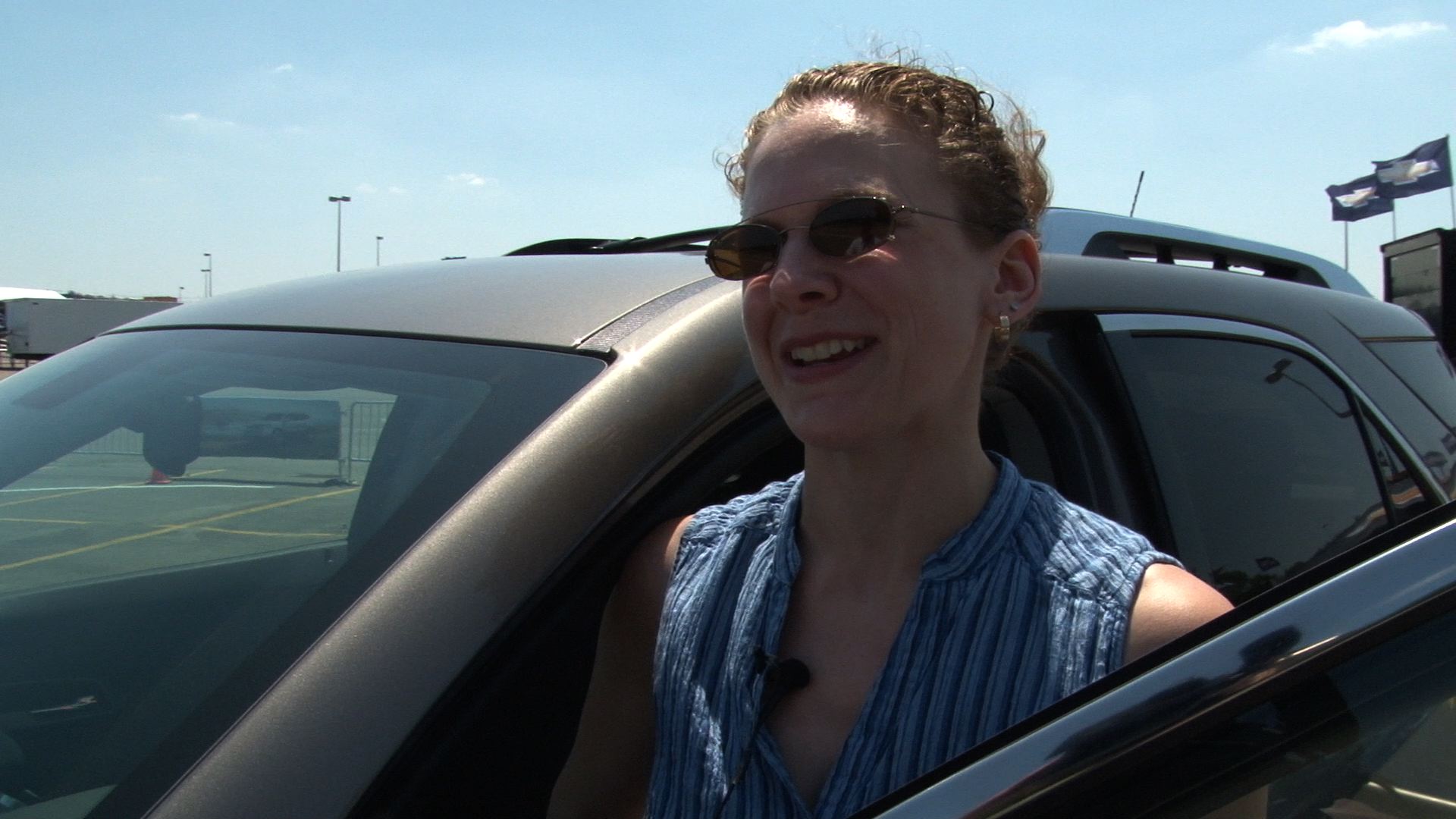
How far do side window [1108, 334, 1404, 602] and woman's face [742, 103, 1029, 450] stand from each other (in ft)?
2.74

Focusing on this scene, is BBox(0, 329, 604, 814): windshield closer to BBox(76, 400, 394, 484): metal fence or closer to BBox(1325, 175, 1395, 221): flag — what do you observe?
BBox(76, 400, 394, 484): metal fence

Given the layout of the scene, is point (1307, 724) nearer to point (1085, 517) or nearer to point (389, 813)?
point (1085, 517)

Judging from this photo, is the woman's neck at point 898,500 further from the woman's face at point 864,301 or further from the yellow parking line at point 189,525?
the yellow parking line at point 189,525

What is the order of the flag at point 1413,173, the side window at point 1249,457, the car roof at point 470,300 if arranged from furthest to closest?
the flag at point 1413,173 < the side window at point 1249,457 < the car roof at point 470,300

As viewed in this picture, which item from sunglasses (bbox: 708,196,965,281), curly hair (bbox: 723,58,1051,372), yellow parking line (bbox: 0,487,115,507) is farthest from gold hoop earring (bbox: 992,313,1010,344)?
yellow parking line (bbox: 0,487,115,507)

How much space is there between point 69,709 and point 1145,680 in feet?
3.77

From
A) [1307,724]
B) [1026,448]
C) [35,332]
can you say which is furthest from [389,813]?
[35,332]

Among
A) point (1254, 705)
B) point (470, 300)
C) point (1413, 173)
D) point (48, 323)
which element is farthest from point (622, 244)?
point (48, 323)

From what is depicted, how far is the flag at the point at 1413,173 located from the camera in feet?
55.9

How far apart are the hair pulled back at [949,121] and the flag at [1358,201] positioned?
19.9m

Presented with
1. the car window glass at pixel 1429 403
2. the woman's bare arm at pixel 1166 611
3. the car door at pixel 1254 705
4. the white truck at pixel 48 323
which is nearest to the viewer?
the car door at pixel 1254 705

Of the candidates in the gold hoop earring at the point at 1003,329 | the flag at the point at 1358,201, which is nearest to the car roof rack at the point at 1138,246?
Answer: the gold hoop earring at the point at 1003,329

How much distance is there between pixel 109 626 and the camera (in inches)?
56.9

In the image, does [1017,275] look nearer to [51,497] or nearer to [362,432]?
[362,432]
